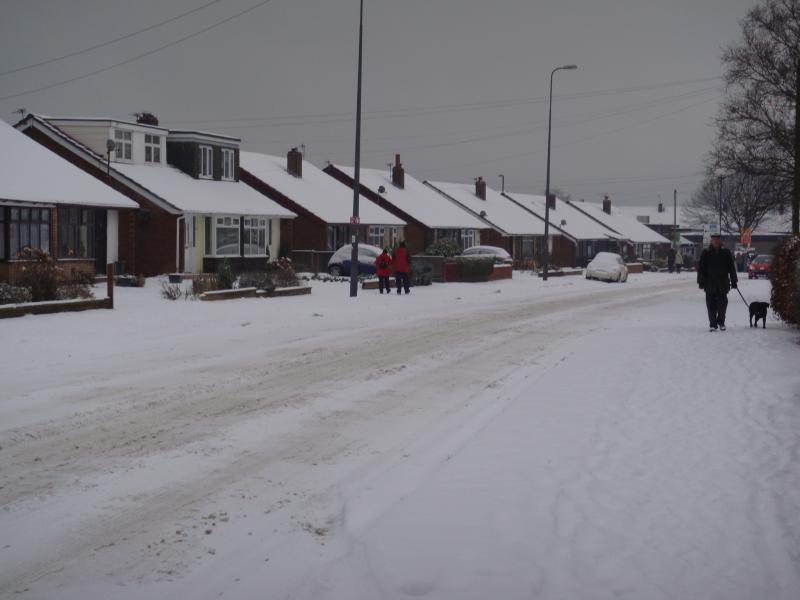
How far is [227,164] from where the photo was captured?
42.9 metres

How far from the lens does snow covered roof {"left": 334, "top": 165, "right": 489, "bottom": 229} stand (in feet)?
182

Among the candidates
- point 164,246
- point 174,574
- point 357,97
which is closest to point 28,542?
point 174,574

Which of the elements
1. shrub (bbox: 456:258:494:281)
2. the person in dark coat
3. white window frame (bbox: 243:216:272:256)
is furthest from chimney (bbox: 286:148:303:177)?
the person in dark coat

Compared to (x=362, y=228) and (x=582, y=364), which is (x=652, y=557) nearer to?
(x=582, y=364)

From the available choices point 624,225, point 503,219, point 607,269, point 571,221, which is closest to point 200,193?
point 607,269

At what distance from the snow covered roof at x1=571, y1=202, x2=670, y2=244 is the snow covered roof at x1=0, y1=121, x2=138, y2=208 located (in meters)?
55.9

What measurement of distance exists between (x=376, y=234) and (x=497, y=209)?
1960 centimetres

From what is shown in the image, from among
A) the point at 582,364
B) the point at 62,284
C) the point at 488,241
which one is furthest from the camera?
the point at 488,241

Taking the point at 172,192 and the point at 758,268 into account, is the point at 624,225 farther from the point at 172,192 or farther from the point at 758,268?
the point at 172,192

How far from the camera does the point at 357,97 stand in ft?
88.6

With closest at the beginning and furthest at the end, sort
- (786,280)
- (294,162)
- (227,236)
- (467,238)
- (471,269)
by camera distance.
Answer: (786,280) < (471,269) < (227,236) < (294,162) < (467,238)

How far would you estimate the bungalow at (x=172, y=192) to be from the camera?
35594mm

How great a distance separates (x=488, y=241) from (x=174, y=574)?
2304 inches

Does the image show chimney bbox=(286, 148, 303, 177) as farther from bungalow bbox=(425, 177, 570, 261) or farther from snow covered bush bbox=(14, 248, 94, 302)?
snow covered bush bbox=(14, 248, 94, 302)
